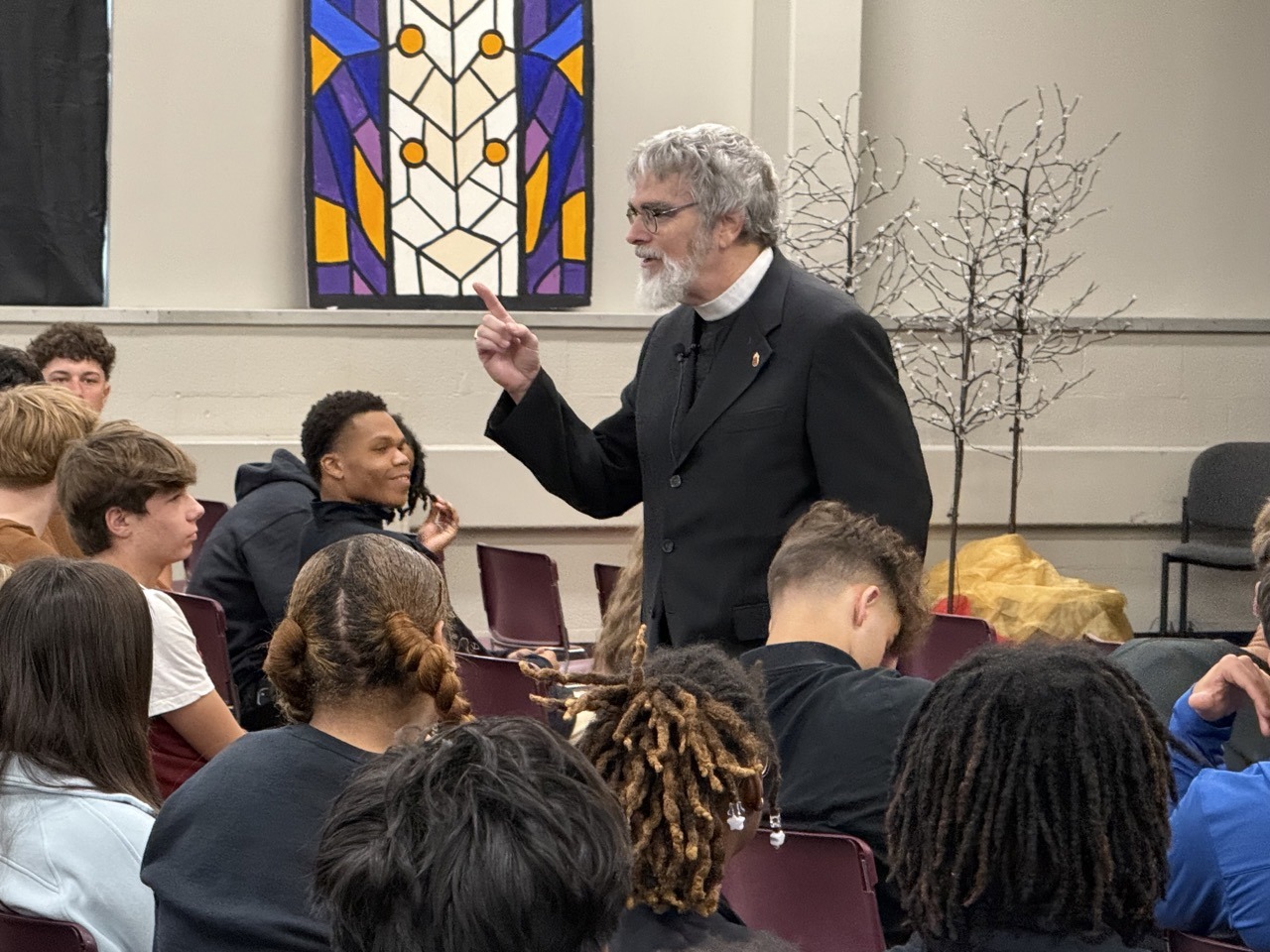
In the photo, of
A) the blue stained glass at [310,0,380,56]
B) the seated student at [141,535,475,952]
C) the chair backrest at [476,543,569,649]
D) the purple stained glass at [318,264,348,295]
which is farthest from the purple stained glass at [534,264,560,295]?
the seated student at [141,535,475,952]

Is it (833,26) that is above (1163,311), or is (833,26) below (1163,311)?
above

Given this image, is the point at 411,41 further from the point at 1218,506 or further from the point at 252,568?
the point at 1218,506

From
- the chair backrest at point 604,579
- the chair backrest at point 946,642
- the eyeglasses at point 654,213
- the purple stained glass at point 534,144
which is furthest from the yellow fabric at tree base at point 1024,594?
the eyeglasses at point 654,213

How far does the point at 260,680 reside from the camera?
3475 millimetres

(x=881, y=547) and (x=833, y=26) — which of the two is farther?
(x=833, y=26)

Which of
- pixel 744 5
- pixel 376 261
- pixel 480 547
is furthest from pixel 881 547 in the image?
pixel 744 5

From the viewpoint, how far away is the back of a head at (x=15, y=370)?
4.25 meters

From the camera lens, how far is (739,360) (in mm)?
2555

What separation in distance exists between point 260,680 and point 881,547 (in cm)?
182

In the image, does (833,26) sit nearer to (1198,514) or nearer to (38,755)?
(1198,514)

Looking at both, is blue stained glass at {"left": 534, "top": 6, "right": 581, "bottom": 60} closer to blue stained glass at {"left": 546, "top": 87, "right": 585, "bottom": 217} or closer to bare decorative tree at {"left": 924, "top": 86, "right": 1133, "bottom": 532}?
blue stained glass at {"left": 546, "top": 87, "right": 585, "bottom": 217}

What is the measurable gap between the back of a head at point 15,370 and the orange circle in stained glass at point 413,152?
2619 mm

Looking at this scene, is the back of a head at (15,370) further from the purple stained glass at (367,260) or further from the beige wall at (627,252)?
the purple stained glass at (367,260)

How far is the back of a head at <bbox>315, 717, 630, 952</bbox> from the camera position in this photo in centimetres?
95
